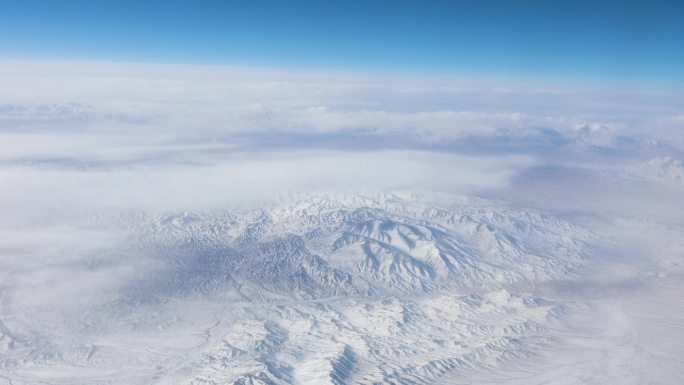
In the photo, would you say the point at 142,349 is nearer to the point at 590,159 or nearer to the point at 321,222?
the point at 321,222

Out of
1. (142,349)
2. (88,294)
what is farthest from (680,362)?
(88,294)

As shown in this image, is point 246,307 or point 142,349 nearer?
point 142,349

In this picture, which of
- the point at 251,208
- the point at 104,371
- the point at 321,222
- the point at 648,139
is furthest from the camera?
the point at 648,139

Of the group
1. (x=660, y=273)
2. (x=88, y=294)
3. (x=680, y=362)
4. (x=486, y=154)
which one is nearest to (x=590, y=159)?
(x=486, y=154)

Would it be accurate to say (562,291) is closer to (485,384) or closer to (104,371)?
(485,384)

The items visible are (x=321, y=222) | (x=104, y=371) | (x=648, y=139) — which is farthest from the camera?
(x=648, y=139)

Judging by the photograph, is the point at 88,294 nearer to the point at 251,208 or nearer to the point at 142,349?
the point at 142,349

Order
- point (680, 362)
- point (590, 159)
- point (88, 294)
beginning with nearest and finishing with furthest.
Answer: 1. point (680, 362)
2. point (88, 294)
3. point (590, 159)

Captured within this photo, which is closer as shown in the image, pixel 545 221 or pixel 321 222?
pixel 321 222

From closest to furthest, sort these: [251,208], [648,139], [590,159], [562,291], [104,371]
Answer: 1. [104,371]
2. [562,291]
3. [251,208]
4. [590,159]
5. [648,139]
